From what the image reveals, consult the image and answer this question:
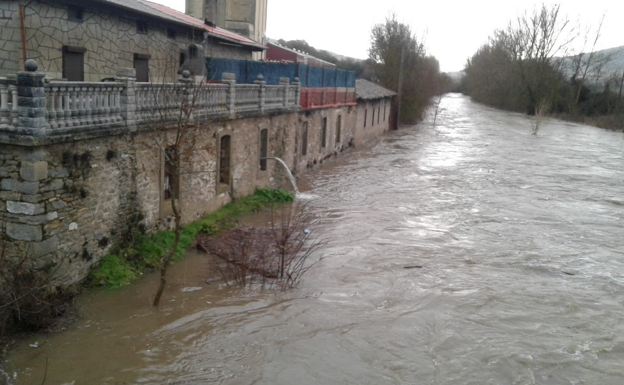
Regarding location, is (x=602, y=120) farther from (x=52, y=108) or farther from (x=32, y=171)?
(x=32, y=171)

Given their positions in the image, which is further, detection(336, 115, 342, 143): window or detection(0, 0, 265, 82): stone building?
detection(336, 115, 342, 143): window

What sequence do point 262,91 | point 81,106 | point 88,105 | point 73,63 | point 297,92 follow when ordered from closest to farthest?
point 81,106 → point 88,105 → point 73,63 → point 262,91 → point 297,92

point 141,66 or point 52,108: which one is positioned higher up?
point 141,66

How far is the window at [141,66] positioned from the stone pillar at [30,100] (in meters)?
8.29

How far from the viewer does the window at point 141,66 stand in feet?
57.4

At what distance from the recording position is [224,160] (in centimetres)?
1730

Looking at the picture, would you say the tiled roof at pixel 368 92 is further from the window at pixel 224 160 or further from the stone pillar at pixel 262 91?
the window at pixel 224 160

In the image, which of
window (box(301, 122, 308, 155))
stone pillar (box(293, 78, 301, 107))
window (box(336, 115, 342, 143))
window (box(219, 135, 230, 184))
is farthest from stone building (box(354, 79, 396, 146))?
window (box(219, 135, 230, 184))

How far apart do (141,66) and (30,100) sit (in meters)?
8.86

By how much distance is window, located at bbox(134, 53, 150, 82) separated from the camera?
689 inches

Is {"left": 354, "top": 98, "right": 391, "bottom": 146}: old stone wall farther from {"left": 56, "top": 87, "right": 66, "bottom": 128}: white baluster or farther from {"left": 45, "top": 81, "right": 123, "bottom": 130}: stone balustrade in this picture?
{"left": 56, "top": 87, "right": 66, "bottom": 128}: white baluster

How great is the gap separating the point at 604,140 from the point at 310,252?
38955 millimetres

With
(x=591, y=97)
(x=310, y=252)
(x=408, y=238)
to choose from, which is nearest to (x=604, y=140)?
(x=591, y=97)

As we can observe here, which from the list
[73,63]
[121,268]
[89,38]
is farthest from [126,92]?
[89,38]
